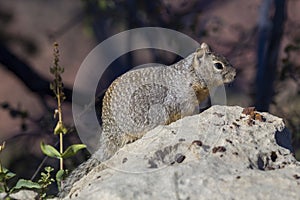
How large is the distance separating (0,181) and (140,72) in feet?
3.04

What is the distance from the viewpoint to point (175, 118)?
10.3 feet

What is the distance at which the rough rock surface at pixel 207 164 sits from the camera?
2090 millimetres

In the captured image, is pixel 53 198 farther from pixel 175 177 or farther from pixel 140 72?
pixel 140 72

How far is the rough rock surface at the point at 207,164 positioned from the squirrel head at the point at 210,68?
1.99ft

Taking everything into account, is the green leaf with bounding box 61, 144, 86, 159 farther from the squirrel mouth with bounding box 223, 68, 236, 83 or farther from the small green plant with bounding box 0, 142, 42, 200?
the squirrel mouth with bounding box 223, 68, 236, 83

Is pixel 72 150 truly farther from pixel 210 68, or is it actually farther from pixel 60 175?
pixel 210 68

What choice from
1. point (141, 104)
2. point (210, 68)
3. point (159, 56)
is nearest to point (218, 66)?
point (210, 68)

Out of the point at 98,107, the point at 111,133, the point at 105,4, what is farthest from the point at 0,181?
the point at 105,4

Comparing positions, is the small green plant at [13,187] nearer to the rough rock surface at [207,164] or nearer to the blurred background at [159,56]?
the rough rock surface at [207,164]

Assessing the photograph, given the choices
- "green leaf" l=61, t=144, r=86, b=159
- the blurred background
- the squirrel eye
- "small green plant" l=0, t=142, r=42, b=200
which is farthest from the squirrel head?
the blurred background

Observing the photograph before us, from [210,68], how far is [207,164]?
1133 mm

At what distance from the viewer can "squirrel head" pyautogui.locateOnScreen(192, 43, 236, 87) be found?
3314 millimetres

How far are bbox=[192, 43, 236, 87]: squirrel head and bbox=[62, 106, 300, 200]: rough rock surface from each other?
1.99ft

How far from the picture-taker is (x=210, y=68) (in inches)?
130
